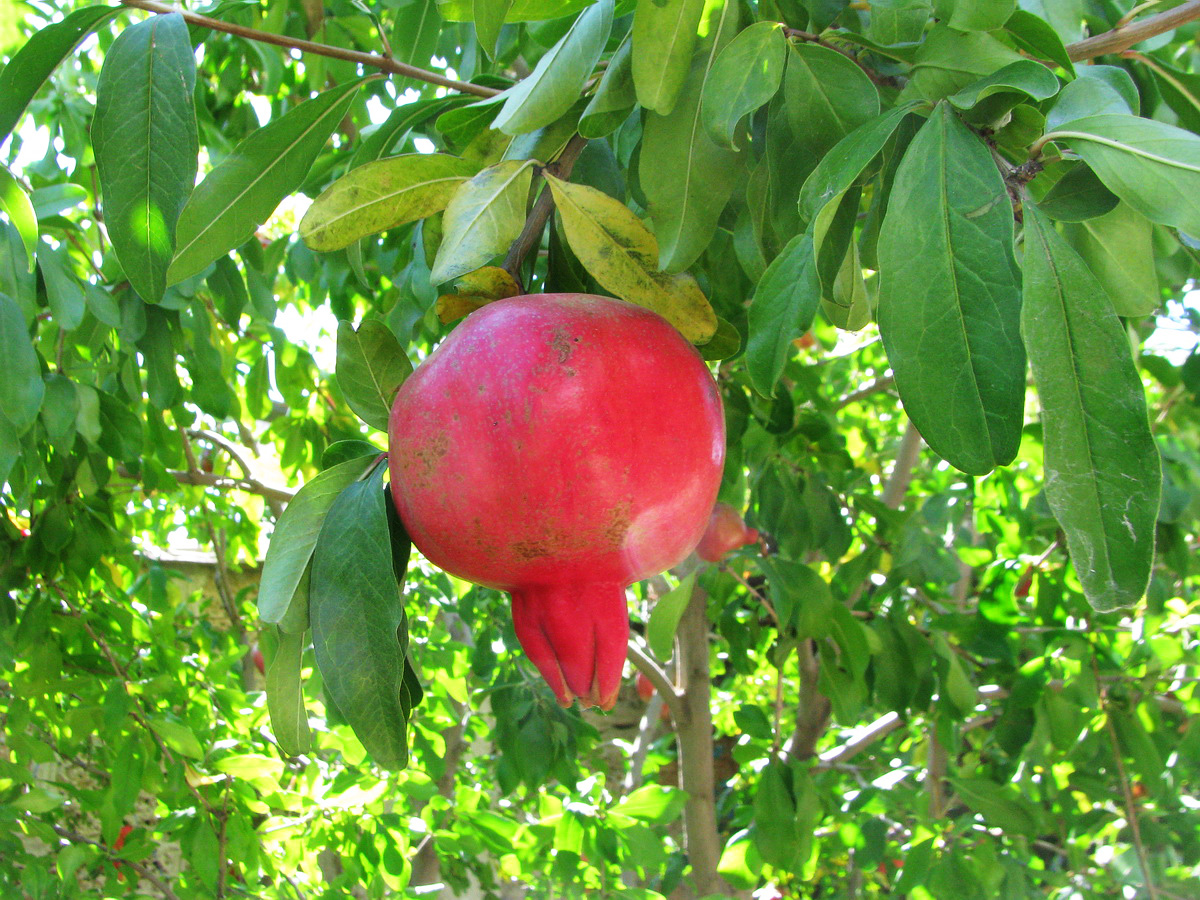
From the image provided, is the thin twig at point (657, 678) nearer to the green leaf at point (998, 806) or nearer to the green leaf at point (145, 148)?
the green leaf at point (998, 806)

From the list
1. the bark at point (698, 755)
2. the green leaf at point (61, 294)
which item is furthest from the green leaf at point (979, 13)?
the bark at point (698, 755)

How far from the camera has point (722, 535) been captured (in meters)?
1.67

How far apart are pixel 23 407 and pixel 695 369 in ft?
1.91

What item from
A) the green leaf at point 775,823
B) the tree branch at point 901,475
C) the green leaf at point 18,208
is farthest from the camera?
the tree branch at point 901,475

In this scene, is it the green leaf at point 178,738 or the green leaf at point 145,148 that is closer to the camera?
the green leaf at point 145,148

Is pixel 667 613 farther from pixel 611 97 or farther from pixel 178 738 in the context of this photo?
pixel 178 738

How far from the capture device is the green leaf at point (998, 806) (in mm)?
1492

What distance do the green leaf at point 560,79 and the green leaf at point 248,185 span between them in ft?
0.54

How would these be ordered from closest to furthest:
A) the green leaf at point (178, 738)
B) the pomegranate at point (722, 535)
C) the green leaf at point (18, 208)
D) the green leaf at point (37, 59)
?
the green leaf at point (37, 59), the green leaf at point (18, 208), the green leaf at point (178, 738), the pomegranate at point (722, 535)

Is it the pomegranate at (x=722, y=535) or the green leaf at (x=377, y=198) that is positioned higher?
the pomegranate at (x=722, y=535)

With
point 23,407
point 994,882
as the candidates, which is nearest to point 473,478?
point 23,407

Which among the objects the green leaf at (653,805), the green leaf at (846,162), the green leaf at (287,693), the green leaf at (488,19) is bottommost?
the green leaf at (287,693)

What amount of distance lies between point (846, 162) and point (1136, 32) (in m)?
0.20

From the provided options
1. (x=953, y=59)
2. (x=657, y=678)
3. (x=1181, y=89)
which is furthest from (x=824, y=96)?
(x=657, y=678)
